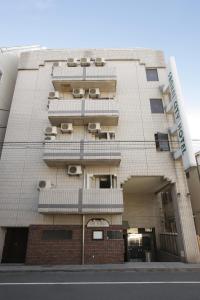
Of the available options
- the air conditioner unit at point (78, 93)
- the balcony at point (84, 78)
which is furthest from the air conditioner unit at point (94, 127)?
the balcony at point (84, 78)

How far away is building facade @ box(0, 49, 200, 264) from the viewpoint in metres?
12.4

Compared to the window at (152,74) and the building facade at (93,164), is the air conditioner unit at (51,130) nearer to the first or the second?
the building facade at (93,164)

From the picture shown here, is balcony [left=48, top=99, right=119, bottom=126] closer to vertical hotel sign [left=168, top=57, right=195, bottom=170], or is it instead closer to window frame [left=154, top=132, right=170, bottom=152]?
window frame [left=154, top=132, right=170, bottom=152]

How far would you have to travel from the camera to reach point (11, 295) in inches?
253

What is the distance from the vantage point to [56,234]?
12.5 meters

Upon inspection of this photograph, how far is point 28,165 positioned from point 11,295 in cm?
908

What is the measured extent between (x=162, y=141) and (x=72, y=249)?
10034mm

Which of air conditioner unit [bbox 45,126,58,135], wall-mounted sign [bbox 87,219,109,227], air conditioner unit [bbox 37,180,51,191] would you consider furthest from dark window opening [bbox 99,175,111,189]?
air conditioner unit [bbox 45,126,58,135]

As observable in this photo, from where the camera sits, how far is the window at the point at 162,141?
48.7 ft

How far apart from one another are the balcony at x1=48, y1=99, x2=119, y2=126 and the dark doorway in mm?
8681

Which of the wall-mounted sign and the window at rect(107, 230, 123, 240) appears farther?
the wall-mounted sign

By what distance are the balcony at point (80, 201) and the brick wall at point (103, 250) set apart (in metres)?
1.64

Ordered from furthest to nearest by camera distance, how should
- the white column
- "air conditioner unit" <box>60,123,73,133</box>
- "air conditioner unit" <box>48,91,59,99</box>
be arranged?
"air conditioner unit" <box>48,91,59,99</box>, "air conditioner unit" <box>60,123,73,133</box>, the white column

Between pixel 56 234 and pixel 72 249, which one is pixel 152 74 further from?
pixel 72 249
